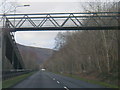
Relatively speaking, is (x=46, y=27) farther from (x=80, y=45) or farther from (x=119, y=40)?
(x=80, y=45)

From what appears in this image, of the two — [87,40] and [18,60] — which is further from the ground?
[87,40]

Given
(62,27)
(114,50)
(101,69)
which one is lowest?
(101,69)

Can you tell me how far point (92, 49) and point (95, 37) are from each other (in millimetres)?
4621

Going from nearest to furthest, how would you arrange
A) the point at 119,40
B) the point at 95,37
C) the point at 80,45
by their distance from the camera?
the point at 119,40 < the point at 95,37 < the point at 80,45

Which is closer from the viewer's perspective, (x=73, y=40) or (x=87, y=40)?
(x=87, y=40)

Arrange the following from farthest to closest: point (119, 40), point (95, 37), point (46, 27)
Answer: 1. point (95, 37)
2. point (119, 40)
3. point (46, 27)

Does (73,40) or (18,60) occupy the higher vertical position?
(73,40)

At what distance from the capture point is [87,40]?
44.9m

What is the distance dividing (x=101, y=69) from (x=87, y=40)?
6.25 meters

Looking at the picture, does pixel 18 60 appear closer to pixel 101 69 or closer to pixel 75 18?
pixel 101 69

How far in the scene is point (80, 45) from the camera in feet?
163

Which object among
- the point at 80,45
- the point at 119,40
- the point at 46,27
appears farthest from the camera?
the point at 80,45

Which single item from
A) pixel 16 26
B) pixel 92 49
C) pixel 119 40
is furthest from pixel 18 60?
pixel 119 40

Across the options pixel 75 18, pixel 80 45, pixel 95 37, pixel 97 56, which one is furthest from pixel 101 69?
pixel 75 18
